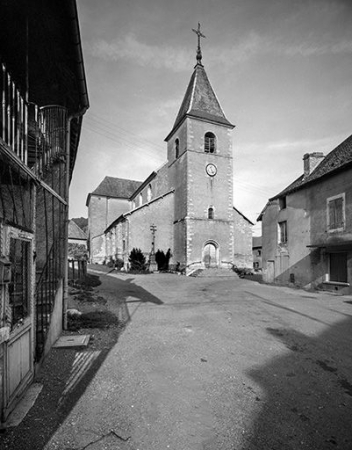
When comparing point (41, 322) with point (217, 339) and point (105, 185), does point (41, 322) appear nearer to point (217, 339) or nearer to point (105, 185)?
point (217, 339)

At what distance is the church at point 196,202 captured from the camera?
83.0 ft

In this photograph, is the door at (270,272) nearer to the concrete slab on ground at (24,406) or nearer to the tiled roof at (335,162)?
the tiled roof at (335,162)

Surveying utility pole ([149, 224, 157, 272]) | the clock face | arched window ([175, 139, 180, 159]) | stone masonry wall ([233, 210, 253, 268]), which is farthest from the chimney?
utility pole ([149, 224, 157, 272])

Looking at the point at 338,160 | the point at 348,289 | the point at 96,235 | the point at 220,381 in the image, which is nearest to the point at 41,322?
the point at 220,381

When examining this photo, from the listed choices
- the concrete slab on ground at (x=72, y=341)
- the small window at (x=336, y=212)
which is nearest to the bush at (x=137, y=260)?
the small window at (x=336, y=212)

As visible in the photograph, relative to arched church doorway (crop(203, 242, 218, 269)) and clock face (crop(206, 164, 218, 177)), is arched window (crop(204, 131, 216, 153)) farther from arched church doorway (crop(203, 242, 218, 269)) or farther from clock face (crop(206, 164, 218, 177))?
arched church doorway (crop(203, 242, 218, 269))

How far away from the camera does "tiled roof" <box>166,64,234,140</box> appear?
88.1 feet

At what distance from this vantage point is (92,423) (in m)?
2.93

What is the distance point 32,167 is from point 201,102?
26.8 m

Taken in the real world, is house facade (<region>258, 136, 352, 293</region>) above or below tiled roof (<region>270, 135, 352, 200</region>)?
below

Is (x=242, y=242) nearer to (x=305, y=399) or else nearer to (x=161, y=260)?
(x=161, y=260)

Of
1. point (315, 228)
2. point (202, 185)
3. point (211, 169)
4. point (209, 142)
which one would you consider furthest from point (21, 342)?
point (209, 142)

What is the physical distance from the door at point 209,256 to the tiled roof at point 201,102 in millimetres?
12883

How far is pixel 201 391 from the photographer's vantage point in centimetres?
365
